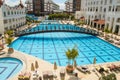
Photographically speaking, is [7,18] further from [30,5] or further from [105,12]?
[30,5]

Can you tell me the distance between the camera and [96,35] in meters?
33.9

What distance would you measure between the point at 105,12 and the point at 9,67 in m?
35.8

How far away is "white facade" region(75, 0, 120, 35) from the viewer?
33969mm

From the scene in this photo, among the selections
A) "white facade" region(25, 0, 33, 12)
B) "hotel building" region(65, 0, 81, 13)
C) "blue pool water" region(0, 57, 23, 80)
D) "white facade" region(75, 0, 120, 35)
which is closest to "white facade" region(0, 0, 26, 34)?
"blue pool water" region(0, 57, 23, 80)

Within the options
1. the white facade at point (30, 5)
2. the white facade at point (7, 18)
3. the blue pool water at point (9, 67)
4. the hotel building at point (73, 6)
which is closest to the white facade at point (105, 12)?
the blue pool water at point (9, 67)

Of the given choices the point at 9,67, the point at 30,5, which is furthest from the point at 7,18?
the point at 30,5

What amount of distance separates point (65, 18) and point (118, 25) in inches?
1881

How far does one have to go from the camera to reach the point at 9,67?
52.8ft

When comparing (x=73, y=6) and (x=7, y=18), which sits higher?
(x=73, y=6)

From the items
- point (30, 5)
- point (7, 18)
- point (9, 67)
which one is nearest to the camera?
point (9, 67)

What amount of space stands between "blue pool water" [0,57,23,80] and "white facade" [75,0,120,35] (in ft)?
89.4

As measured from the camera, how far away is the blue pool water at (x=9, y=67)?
14312mm

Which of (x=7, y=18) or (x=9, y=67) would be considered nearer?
(x=9, y=67)

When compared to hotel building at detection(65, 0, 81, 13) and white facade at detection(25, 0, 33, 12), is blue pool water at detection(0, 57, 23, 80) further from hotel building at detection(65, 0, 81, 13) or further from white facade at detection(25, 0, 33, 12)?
hotel building at detection(65, 0, 81, 13)
